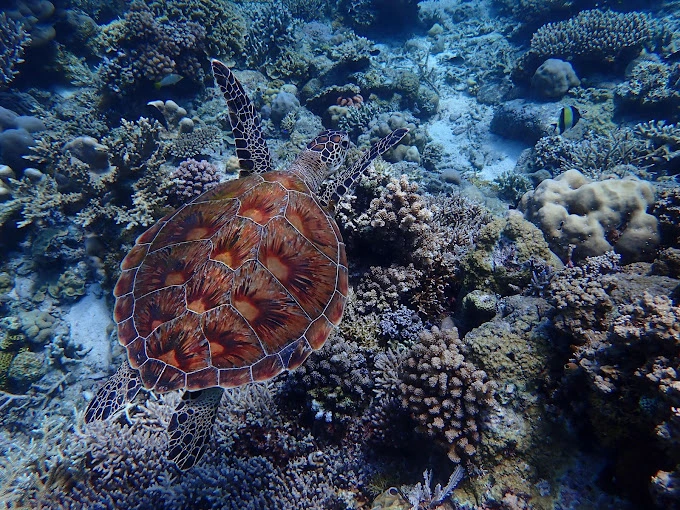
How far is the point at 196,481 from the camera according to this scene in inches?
103

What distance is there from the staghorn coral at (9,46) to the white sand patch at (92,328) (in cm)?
547

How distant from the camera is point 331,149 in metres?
3.90

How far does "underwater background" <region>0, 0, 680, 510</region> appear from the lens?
7.16ft

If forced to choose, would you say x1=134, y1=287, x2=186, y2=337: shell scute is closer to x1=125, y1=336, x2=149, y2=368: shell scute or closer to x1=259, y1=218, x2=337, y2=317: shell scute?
x1=125, y1=336, x2=149, y2=368: shell scute

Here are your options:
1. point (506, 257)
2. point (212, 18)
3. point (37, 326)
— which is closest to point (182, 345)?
point (506, 257)

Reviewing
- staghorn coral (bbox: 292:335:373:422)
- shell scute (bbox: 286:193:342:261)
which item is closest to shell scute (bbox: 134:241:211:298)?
shell scute (bbox: 286:193:342:261)

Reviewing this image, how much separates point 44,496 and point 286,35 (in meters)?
9.22

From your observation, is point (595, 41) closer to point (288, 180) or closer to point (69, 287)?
point (288, 180)

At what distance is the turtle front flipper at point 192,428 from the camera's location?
236cm

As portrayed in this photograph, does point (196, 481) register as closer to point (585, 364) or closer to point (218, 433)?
point (218, 433)

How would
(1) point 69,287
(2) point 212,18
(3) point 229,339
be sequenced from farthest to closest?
(2) point 212,18, (1) point 69,287, (3) point 229,339

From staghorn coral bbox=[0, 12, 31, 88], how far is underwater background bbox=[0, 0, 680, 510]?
69 mm

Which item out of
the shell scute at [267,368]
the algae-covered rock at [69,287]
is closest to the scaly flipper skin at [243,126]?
the shell scute at [267,368]

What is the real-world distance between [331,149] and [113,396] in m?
3.25
